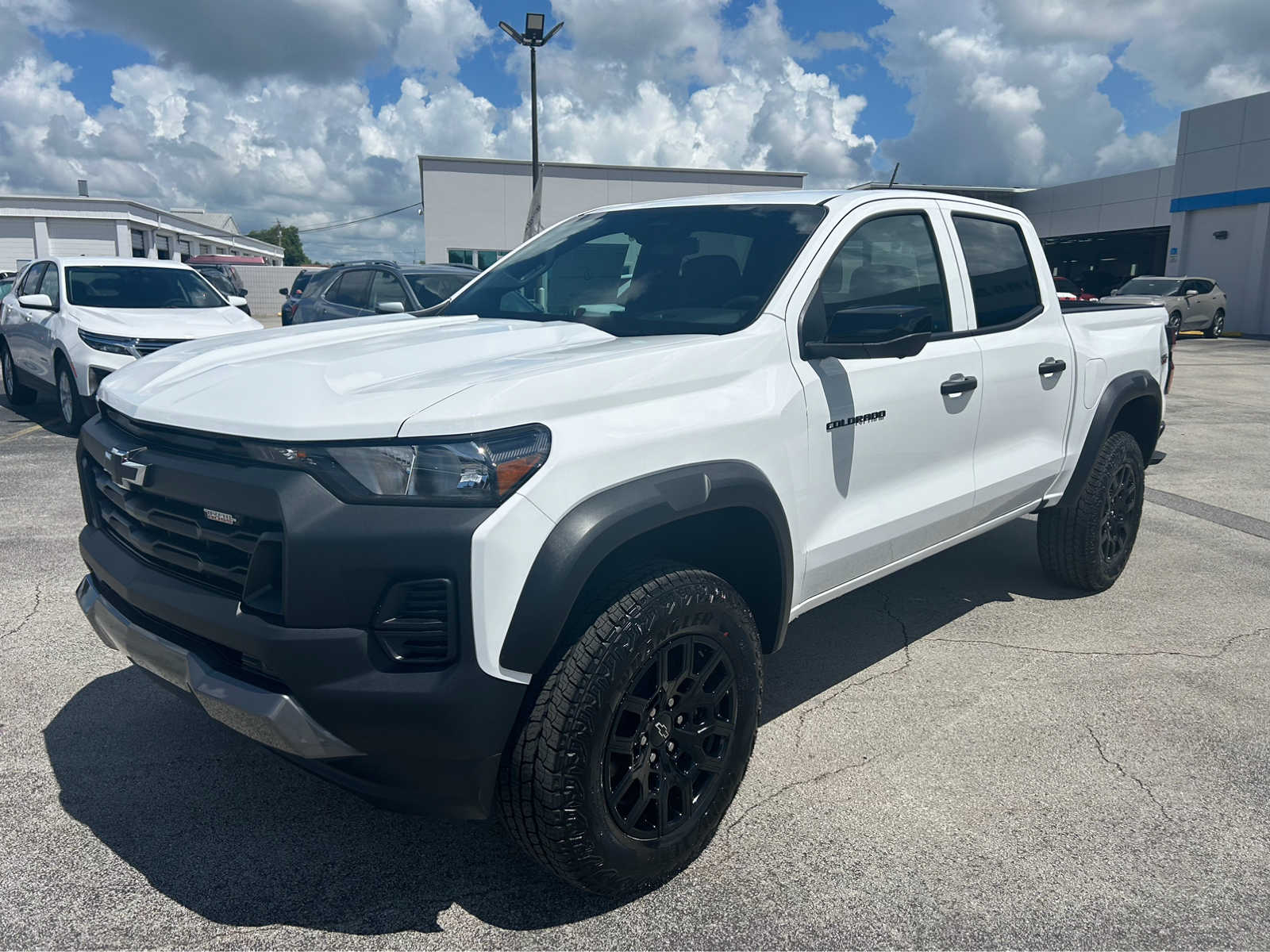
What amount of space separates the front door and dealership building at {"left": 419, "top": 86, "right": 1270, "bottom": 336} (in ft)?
76.0

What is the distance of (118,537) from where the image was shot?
Answer: 2842 millimetres

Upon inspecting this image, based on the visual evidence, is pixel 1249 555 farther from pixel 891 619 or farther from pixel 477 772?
pixel 477 772

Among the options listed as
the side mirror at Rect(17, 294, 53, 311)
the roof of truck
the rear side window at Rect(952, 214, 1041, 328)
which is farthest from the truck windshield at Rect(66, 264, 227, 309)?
the rear side window at Rect(952, 214, 1041, 328)

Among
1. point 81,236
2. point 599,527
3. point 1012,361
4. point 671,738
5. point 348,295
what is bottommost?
point 671,738

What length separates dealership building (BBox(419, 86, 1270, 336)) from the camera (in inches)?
1121

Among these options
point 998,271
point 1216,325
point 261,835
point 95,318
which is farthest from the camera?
point 1216,325

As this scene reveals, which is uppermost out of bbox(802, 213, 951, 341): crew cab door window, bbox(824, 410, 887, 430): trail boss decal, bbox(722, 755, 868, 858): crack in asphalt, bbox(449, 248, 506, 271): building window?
bbox(449, 248, 506, 271): building window

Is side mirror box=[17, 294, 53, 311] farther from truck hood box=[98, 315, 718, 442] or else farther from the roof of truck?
the roof of truck

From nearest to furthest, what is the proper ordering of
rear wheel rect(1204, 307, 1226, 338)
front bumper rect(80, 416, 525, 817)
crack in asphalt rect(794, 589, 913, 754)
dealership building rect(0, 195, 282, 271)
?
front bumper rect(80, 416, 525, 817) → crack in asphalt rect(794, 589, 913, 754) → rear wheel rect(1204, 307, 1226, 338) → dealership building rect(0, 195, 282, 271)

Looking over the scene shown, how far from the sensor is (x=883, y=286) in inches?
142

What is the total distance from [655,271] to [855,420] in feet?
3.00

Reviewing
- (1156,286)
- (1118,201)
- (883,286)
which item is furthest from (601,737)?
(1118,201)

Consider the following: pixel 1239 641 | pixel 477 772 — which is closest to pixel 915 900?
pixel 477 772

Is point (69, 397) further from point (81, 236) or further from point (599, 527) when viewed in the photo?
point (81, 236)
